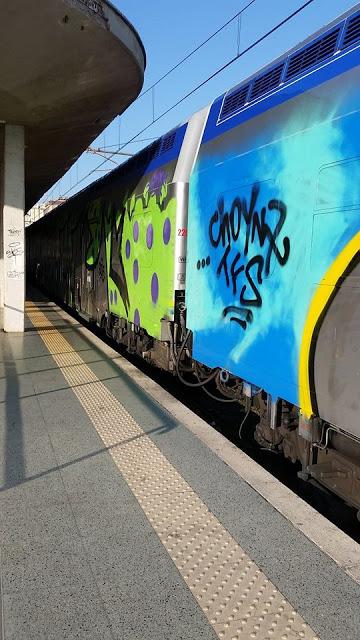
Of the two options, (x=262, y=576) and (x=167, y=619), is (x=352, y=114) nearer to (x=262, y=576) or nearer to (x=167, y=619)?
(x=262, y=576)

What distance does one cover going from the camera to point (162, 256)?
20.1 ft

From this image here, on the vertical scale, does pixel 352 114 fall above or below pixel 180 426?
above

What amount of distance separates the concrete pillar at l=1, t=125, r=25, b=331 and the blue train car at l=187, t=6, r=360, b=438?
20.4 ft

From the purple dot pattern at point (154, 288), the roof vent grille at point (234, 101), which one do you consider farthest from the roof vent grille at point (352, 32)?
the purple dot pattern at point (154, 288)

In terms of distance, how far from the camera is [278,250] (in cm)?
369

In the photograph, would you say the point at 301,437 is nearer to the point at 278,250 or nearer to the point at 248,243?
the point at 278,250

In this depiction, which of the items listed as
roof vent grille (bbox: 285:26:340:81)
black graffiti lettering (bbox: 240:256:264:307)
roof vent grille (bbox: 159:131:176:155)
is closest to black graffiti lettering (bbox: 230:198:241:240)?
black graffiti lettering (bbox: 240:256:264:307)

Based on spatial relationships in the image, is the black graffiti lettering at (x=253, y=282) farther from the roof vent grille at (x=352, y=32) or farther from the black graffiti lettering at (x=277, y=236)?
the roof vent grille at (x=352, y=32)

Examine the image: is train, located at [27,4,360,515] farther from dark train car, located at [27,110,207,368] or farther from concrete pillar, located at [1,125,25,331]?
concrete pillar, located at [1,125,25,331]

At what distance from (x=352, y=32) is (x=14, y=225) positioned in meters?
8.14

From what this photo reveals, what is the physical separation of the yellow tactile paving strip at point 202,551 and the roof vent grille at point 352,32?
303 centimetres

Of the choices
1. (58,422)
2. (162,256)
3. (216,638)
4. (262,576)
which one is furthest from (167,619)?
(162,256)

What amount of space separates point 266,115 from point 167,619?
3.40 meters

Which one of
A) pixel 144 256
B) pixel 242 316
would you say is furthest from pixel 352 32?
pixel 144 256
